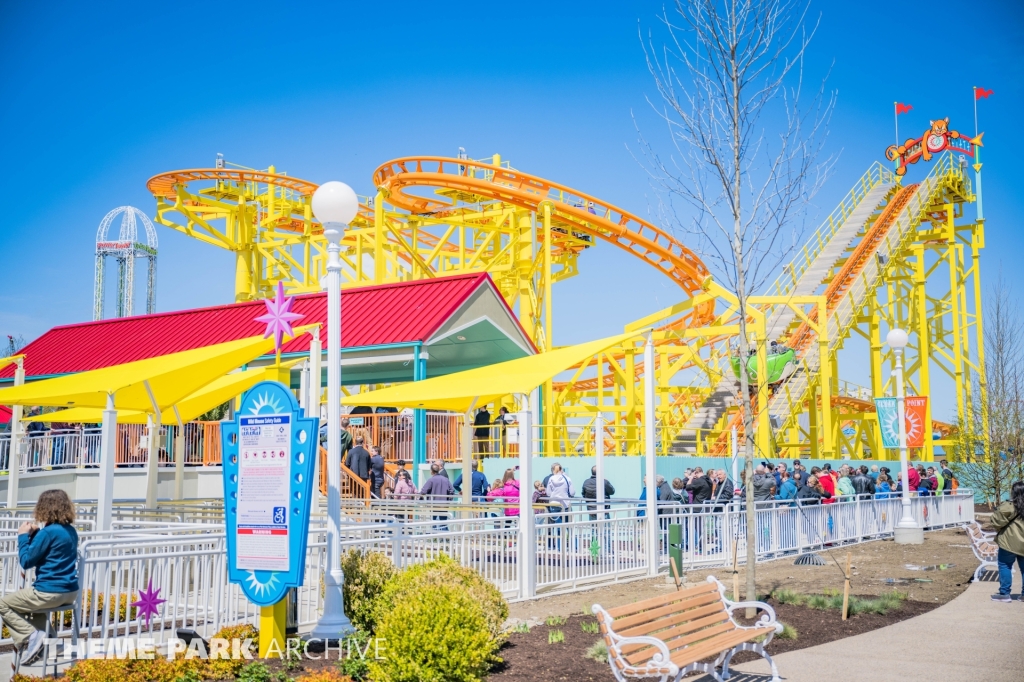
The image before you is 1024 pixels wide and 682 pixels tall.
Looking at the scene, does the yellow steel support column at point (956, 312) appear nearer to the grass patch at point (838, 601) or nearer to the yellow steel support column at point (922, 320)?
the yellow steel support column at point (922, 320)

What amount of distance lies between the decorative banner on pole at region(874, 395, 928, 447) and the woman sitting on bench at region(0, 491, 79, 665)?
1569 cm

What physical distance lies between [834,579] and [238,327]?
50.8ft

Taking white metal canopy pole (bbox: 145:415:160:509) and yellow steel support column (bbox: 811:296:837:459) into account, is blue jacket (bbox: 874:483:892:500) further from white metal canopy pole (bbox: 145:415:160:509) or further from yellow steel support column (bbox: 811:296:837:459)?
white metal canopy pole (bbox: 145:415:160:509)

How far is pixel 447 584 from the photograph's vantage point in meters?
7.74

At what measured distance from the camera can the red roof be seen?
66.7ft

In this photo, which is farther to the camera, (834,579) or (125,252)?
(125,252)

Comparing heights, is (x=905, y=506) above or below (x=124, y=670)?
above

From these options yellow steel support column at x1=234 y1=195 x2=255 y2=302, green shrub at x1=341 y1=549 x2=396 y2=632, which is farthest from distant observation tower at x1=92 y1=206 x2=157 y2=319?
green shrub at x1=341 y1=549 x2=396 y2=632

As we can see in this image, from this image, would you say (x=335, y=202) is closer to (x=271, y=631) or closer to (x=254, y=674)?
(x=271, y=631)

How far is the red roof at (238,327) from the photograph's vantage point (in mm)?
20328

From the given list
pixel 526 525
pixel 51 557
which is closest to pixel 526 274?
pixel 526 525

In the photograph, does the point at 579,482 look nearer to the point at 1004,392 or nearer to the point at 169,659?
the point at 1004,392

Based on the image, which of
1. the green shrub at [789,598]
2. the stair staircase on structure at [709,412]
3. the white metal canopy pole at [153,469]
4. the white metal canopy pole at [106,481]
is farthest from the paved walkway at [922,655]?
the stair staircase on structure at [709,412]

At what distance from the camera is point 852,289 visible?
33.0 meters
